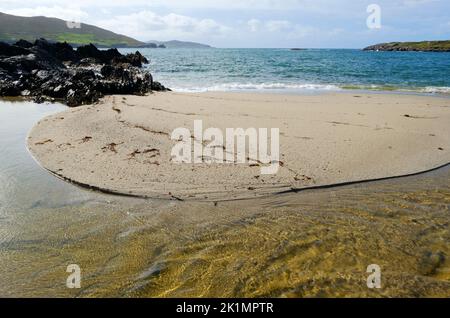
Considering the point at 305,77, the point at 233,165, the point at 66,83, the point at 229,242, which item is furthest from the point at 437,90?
the point at 229,242

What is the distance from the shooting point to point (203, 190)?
6.88 m

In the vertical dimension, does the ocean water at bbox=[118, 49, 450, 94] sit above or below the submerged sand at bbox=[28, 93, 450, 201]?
above

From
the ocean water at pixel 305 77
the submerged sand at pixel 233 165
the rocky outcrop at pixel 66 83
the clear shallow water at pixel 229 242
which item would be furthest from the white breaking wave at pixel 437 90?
the clear shallow water at pixel 229 242

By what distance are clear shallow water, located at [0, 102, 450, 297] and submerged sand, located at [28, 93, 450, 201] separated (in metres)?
0.57

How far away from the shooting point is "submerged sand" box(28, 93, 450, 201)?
720cm

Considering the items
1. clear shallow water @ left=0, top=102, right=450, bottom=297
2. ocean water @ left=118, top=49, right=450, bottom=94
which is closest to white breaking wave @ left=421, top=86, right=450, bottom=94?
ocean water @ left=118, top=49, right=450, bottom=94

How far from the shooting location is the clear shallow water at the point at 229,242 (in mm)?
4129

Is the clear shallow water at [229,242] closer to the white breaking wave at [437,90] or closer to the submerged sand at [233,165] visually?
the submerged sand at [233,165]

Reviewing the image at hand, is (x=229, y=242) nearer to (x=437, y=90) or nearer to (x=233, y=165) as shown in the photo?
A: (x=233, y=165)

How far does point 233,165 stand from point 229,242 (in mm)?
3083

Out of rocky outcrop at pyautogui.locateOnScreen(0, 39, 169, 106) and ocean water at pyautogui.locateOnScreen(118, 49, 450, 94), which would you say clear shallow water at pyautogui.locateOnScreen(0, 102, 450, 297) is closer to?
rocky outcrop at pyautogui.locateOnScreen(0, 39, 169, 106)

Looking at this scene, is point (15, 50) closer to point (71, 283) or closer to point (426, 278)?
point (71, 283)

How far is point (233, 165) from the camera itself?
795 centimetres

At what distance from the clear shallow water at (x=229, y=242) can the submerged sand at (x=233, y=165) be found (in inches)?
22.5
